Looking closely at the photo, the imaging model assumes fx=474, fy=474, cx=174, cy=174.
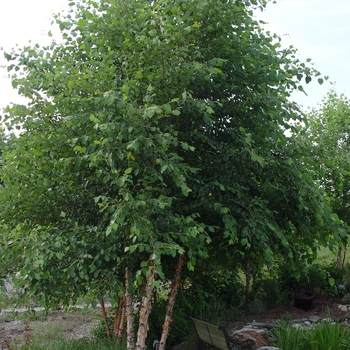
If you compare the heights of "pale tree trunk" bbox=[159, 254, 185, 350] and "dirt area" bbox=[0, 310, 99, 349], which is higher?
"pale tree trunk" bbox=[159, 254, 185, 350]

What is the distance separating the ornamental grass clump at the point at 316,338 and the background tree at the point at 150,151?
123cm

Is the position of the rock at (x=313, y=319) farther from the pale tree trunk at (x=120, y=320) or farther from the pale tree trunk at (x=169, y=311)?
the pale tree trunk at (x=169, y=311)

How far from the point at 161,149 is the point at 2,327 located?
6.89 m

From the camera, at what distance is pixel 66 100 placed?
448 centimetres

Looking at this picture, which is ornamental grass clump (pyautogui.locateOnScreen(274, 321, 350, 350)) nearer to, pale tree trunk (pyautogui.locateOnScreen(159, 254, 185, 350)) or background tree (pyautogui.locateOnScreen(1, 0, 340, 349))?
background tree (pyautogui.locateOnScreen(1, 0, 340, 349))

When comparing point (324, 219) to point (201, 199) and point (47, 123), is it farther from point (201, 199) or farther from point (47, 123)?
point (47, 123)

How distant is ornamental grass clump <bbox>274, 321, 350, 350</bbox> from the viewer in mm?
5781

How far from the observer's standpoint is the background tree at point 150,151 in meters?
4.20

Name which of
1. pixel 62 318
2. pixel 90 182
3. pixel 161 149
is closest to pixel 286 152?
pixel 161 149

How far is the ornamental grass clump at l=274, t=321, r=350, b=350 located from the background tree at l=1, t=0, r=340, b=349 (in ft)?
4.04

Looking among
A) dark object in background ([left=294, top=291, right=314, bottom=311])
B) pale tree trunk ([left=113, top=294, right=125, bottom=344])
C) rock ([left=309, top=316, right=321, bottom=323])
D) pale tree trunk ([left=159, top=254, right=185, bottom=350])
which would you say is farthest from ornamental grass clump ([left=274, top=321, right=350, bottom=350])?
dark object in background ([left=294, top=291, right=314, bottom=311])

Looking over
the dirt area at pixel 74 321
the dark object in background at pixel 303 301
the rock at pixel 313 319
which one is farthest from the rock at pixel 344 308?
the rock at pixel 313 319

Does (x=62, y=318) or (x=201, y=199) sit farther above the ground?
(x=201, y=199)

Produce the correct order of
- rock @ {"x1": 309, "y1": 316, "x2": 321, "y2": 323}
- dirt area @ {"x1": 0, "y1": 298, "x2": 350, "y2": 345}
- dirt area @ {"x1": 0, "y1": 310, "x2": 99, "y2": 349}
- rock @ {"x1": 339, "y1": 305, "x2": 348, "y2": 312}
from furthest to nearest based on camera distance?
rock @ {"x1": 339, "y1": 305, "x2": 348, "y2": 312}, rock @ {"x1": 309, "y1": 316, "x2": 321, "y2": 323}, dirt area @ {"x1": 0, "y1": 298, "x2": 350, "y2": 345}, dirt area @ {"x1": 0, "y1": 310, "x2": 99, "y2": 349}
